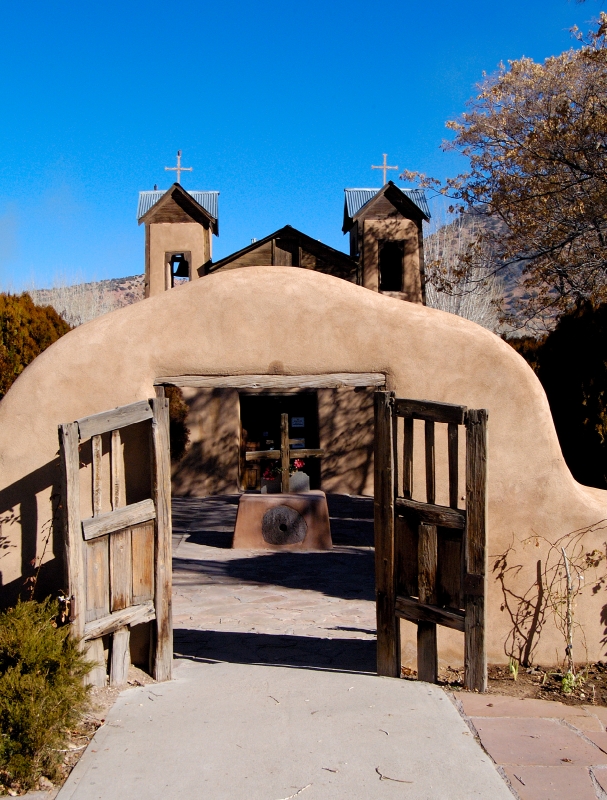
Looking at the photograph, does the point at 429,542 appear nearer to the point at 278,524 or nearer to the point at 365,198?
the point at 278,524

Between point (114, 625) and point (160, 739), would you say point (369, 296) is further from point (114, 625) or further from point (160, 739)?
point (160, 739)

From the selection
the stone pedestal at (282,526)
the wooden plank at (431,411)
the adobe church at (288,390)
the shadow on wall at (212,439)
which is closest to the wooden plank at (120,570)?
the wooden plank at (431,411)

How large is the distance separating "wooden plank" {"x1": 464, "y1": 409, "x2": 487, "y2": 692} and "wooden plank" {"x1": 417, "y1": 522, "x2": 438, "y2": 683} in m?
0.29

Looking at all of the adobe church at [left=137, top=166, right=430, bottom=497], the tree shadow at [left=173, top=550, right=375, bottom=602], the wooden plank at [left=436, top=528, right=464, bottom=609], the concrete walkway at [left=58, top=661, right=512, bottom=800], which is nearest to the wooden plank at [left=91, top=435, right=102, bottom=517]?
the concrete walkway at [left=58, top=661, right=512, bottom=800]

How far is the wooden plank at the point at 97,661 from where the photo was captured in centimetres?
553

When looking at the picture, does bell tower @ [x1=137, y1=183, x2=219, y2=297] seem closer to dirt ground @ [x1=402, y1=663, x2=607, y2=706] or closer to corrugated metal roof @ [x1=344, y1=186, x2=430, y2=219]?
corrugated metal roof @ [x1=344, y1=186, x2=430, y2=219]

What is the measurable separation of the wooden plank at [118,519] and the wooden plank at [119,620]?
620 mm

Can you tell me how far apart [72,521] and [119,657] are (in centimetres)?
119

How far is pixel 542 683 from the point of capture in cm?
584

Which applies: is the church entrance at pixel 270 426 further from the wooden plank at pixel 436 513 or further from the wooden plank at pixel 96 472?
the wooden plank at pixel 96 472

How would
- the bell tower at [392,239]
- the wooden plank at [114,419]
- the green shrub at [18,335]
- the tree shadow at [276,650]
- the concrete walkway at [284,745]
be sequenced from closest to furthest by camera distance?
1. the concrete walkway at [284,745]
2. the wooden plank at [114,419]
3. the tree shadow at [276,650]
4. the green shrub at [18,335]
5. the bell tower at [392,239]

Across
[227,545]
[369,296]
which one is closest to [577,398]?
[369,296]

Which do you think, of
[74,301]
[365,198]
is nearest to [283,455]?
[365,198]

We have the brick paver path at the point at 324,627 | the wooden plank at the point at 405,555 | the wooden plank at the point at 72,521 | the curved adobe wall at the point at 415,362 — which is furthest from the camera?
the curved adobe wall at the point at 415,362
